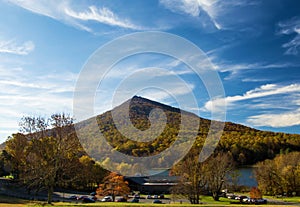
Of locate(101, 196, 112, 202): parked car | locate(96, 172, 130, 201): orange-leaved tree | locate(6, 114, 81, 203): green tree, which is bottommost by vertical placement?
locate(101, 196, 112, 202): parked car

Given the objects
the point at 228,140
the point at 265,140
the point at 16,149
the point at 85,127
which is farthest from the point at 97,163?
the point at 265,140

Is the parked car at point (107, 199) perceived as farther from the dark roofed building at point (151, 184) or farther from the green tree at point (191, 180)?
the dark roofed building at point (151, 184)

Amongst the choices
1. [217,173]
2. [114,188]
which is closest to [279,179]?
[217,173]

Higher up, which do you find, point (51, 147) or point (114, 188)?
point (51, 147)

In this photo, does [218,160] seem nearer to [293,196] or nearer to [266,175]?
[266,175]

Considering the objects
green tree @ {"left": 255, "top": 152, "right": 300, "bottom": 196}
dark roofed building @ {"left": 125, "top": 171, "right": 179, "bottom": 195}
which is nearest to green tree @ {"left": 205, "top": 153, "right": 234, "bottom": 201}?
green tree @ {"left": 255, "top": 152, "right": 300, "bottom": 196}

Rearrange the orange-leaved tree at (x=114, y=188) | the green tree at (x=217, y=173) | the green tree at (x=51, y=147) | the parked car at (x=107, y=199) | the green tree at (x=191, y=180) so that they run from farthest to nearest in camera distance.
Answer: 1. the green tree at (x=217, y=173)
2. the parked car at (x=107, y=199)
3. the orange-leaved tree at (x=114, y=188)
4. the green tree at (x=191, y=180)
5. the green tree at (x=51, y=147)

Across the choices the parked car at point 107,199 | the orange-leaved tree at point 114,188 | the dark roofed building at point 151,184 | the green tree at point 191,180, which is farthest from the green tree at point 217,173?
the parked car at point 107,199

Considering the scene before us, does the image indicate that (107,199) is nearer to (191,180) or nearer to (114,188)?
(114,188)

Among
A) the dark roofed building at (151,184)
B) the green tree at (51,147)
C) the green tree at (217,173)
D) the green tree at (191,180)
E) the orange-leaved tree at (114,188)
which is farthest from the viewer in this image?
the dark roofed building at (151,184)

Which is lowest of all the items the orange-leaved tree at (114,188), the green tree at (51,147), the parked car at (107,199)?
the parked car at (107,199)

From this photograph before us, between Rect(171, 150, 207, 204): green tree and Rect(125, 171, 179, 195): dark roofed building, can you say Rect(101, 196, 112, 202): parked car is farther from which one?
Rect(125, 171, 179, 195): dark roofed building

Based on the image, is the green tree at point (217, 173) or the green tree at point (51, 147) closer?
the green tree at point (51, 147)

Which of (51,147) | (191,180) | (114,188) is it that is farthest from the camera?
(114,188)
